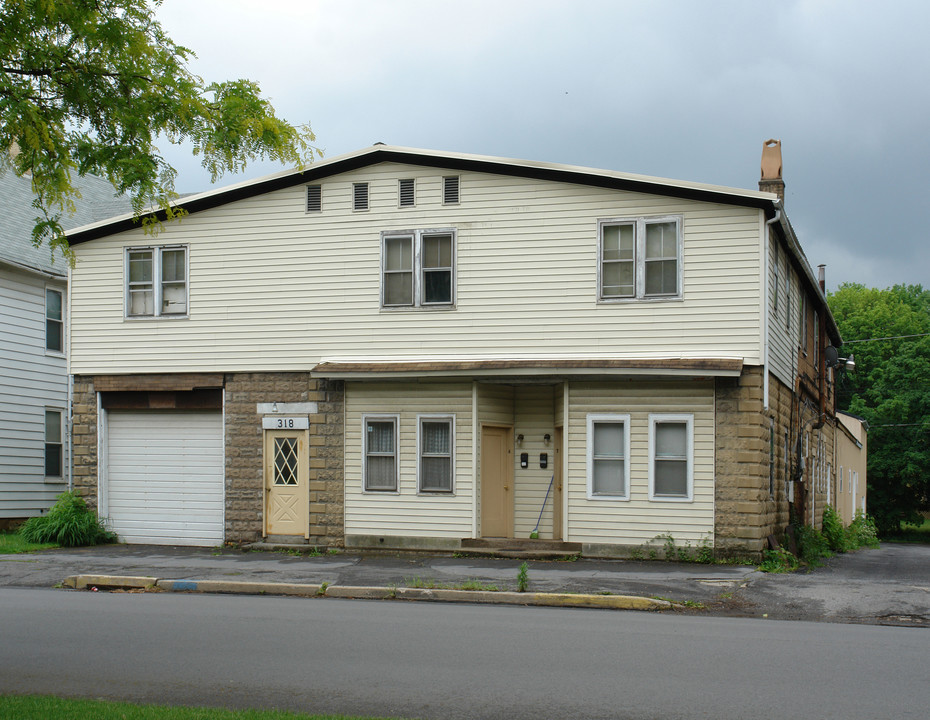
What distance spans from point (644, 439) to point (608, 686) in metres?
10.4

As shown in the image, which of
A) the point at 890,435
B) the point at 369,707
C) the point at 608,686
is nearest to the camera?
the point at 369,707

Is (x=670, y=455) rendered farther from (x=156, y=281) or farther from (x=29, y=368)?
(x=29, y=368)

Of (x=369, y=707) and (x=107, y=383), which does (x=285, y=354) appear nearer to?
(x=107, y=383)

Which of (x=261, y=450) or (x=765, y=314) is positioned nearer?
(x=765, y=314)

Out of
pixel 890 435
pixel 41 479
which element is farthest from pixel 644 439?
pixel 890 435

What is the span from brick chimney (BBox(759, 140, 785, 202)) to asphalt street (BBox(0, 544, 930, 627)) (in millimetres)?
8574

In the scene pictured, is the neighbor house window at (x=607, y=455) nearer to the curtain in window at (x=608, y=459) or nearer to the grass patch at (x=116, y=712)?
the curtain in window at (x=608, y=459)

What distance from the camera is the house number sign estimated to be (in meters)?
20.1

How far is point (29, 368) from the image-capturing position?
2633 centimetres

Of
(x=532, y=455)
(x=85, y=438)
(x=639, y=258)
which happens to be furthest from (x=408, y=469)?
(x=85, y=438)

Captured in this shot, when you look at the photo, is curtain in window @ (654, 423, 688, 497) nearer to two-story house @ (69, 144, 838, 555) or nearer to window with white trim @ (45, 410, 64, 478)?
two-story house @ (69, 144, 838, 555)

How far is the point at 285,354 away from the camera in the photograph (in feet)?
66.5

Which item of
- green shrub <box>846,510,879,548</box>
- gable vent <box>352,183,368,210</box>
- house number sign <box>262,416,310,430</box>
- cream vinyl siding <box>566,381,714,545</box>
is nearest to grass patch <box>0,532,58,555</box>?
house number sign <box>262,416,310,430</box>

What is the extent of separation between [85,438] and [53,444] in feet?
21.8
